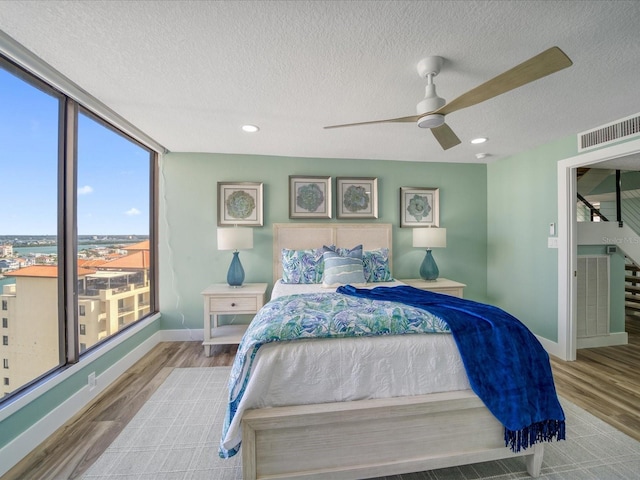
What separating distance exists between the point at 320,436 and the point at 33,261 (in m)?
2.07

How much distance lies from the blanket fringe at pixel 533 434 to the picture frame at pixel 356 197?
2.67 m

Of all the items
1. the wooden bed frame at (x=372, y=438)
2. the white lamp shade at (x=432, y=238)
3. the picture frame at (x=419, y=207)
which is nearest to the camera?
the wooden bed frame at (x=372, y=438)

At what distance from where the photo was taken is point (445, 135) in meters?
2.03

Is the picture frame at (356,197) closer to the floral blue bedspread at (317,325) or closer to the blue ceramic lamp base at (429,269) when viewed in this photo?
the blue ceramic lamp base at (429,269)

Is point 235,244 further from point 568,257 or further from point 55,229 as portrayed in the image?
point 568,257

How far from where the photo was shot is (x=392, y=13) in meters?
1.33

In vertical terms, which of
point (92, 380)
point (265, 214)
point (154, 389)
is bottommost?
point (154, 389)

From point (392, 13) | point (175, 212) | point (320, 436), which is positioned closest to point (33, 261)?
point (175, 212)

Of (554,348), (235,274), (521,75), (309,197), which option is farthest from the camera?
(309,197)

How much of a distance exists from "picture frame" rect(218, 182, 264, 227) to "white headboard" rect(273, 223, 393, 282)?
1.00 feet

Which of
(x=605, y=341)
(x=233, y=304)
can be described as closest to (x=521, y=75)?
(x=233, y=304)

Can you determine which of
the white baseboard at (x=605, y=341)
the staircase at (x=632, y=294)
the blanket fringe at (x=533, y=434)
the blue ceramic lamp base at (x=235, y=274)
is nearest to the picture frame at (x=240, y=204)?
the blue ceramic lamp base at (x=235, y=274)

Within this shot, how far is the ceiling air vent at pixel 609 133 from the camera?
2.37 metres

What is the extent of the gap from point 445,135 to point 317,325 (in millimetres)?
1618
